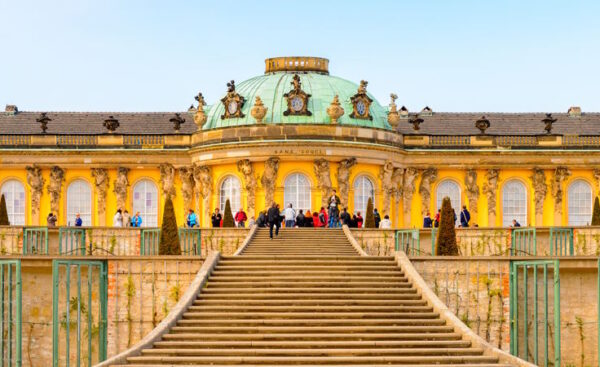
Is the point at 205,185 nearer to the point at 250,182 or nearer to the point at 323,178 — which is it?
the point at 250,182

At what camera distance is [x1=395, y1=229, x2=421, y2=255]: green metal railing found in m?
42.9

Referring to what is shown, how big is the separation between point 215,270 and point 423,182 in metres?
27.9

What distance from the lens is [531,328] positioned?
33.4m

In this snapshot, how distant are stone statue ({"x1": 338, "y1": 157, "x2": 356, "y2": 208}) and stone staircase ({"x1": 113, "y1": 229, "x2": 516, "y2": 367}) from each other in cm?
2141

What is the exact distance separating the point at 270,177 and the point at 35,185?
11298mm

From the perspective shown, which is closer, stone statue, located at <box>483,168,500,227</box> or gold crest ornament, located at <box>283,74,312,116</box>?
gold crest ornament, located at <box>283,74,312,116</box>

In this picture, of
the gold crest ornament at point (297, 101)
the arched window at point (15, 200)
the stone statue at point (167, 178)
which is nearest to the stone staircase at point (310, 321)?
the gold crest ornament at point (297, 101)

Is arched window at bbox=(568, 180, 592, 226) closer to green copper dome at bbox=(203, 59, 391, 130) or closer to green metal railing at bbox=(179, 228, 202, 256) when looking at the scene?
green copper dome at bbox=(203, 59, 391, 130)

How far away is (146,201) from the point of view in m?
60.9

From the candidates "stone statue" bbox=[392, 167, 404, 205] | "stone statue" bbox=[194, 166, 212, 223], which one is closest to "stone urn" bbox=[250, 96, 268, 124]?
"stone statue" bbox=[194, 166, 212, 223]

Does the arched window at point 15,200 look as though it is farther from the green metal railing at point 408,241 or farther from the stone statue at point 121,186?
the green metal railing at point 408,241

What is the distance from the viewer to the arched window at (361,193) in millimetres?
57531

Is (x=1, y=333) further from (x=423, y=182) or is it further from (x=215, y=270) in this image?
(x=423, y=182)

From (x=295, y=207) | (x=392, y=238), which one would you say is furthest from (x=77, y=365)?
(x=295, y=207)
